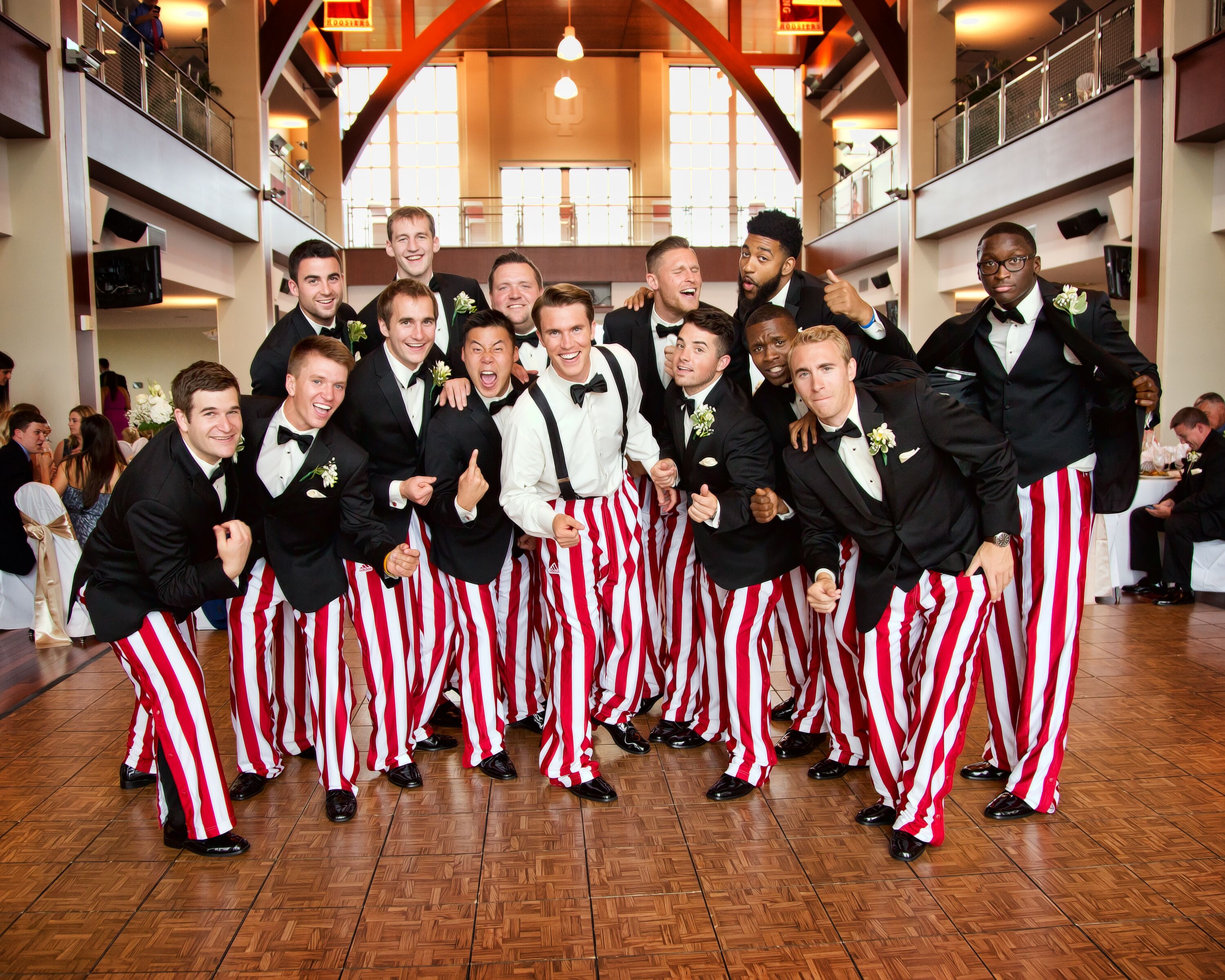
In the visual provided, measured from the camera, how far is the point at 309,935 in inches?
101

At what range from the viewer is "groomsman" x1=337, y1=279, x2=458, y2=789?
3.46m

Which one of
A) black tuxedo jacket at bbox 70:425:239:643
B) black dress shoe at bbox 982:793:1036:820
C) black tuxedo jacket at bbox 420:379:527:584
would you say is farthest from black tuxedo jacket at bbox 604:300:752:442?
black dress shoe at bbox 982:793:1036:820

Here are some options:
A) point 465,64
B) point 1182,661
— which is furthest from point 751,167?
point 1182,661

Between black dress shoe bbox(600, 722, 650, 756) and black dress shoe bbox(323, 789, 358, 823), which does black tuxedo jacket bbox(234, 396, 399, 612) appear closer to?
black dress shoe bbox(323, 789, 358, 823)

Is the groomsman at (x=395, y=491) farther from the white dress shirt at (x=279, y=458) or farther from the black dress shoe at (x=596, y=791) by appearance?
the black dress shoe at (x=596, y=791)

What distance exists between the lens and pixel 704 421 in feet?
10.9

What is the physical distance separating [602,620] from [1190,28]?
27.4 feet

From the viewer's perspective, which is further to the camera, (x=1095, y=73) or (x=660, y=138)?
(x=660, y=138)

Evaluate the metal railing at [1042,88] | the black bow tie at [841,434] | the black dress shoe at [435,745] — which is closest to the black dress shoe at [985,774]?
the black bow tie at [841,434]

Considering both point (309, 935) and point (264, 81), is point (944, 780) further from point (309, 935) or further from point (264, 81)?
point (264, 81)

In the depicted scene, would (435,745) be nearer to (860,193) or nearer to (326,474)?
(326,474)

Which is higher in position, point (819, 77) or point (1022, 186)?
point (819, 77)

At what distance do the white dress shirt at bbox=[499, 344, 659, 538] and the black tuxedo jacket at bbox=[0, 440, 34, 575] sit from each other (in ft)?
13.8

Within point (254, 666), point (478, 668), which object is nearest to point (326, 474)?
point (254, 666)
